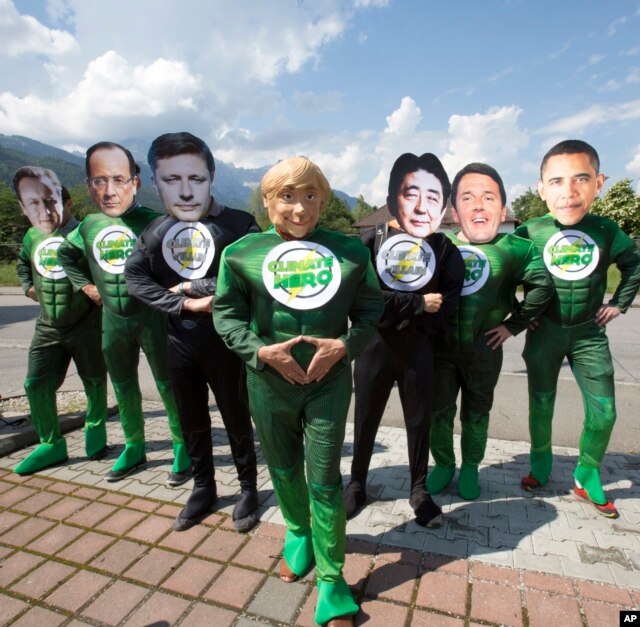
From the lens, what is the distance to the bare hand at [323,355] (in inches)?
75.1

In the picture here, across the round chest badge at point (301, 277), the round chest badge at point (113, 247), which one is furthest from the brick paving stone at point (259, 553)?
the round chest badge at point (113, 247)

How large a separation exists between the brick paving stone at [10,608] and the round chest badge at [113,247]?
192 centimetres

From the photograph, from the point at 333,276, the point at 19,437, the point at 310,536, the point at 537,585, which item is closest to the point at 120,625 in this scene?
the point at 310,536

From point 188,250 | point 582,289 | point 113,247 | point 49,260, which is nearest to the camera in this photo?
point 188,250

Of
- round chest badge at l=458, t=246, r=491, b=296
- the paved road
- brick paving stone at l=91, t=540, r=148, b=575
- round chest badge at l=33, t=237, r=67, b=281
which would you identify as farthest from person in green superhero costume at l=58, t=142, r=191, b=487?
the paved road

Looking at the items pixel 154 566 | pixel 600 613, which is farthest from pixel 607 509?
pixel 154 566

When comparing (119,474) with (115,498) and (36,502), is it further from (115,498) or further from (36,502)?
(36,502)

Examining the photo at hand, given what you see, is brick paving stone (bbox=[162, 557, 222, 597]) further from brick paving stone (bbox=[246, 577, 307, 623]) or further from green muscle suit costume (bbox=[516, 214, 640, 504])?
green muscle suit costume (bbox=[516, 214, 640, 504])

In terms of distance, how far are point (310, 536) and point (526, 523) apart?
137 cm

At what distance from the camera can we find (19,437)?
3936 millimetres

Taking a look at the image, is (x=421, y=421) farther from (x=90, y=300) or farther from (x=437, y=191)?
(x=90, y=300)

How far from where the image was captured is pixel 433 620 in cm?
202

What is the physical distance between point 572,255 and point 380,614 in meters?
2.38

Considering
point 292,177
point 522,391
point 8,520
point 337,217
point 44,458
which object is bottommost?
point 522,391
